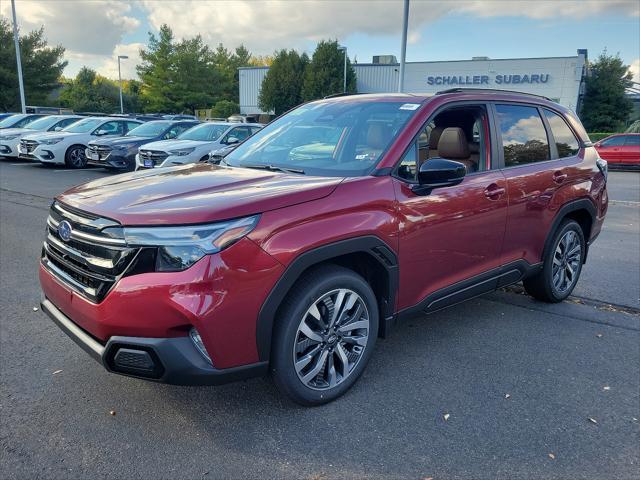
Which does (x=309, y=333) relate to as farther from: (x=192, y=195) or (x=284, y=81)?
(x=284, y=81)

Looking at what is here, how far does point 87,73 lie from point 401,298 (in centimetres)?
6987

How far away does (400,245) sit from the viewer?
317 cm

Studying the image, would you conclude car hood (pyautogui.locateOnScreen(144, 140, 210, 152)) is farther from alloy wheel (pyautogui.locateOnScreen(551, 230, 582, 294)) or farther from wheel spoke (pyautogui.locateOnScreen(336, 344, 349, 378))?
wheel spoke (pyautogui.locateOnScreen(336, 344, 349, 378))

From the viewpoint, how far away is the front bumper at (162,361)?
241 centimetres

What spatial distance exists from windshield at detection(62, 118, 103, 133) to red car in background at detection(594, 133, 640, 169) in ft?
62.1

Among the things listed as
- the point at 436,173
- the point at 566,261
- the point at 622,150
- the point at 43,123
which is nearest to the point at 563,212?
the point at 566,261

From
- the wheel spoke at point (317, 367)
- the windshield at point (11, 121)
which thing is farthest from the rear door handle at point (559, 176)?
the windshield at point (11, 121)

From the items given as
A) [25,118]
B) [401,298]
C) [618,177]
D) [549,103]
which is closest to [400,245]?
[401,298]

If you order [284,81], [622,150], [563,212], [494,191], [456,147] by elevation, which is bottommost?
[622,150]

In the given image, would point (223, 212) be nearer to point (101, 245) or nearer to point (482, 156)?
point (101, 245)

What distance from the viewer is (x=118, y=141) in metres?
14.6

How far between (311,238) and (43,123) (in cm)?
1951

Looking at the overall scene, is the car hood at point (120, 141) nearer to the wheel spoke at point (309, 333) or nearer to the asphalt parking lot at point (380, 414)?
the asphalt parking lot at point (380, 414)

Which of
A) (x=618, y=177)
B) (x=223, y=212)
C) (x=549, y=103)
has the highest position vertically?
(x=549, y=103)
